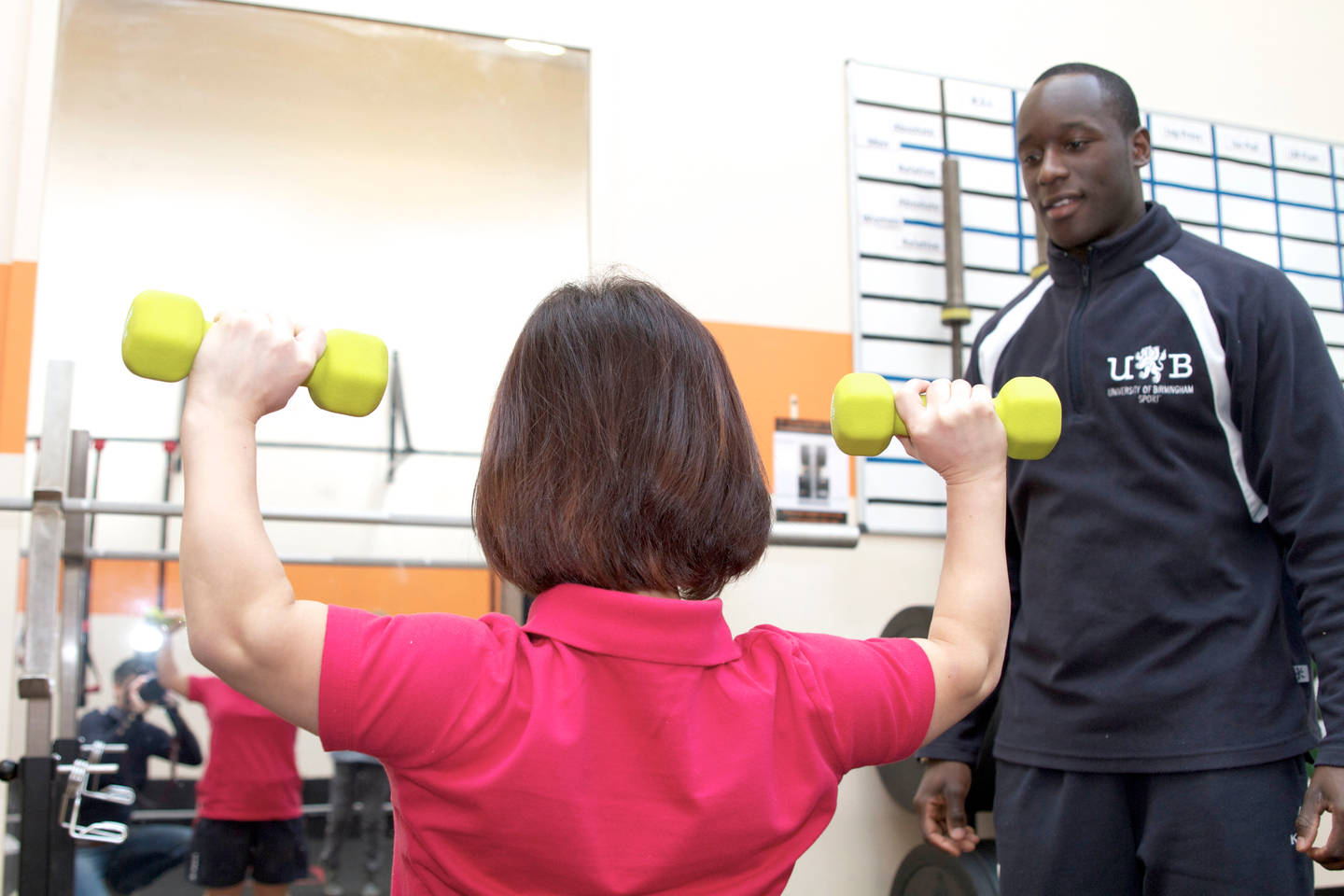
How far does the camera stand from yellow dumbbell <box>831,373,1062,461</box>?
828 millimetres

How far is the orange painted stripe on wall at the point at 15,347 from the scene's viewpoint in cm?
186

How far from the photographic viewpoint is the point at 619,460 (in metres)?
0.74

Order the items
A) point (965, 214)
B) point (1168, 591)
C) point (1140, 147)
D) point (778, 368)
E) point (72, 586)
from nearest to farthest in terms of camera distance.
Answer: point (1168, 591) → point (1140, 147) → point (72, 586) → point (778, 368) → point (965, 214)

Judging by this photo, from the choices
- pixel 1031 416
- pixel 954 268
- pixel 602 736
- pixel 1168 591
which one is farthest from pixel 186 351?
pixel 954 268

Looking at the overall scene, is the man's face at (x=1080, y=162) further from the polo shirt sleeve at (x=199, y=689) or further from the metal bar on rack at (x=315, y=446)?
the polo shirt sleeve at (x=199, y=689)

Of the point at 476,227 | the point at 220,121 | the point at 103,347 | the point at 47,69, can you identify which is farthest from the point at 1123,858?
the point at 47,69

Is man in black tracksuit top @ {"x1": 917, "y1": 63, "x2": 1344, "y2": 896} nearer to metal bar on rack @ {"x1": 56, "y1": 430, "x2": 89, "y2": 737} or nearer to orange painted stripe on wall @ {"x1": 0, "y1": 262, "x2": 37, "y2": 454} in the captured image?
metal bar on rack @ {"x1": 56, "y1": 430, "x2": 89, "y2": 737}

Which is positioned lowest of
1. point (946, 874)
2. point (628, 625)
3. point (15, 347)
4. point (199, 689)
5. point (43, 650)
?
point (946, 874)

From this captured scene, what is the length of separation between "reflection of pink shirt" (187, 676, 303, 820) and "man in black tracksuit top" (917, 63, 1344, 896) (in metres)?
1.17

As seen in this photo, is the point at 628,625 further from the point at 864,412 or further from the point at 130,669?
the point at 130,669

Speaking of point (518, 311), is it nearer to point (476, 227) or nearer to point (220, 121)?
point (476, 227)

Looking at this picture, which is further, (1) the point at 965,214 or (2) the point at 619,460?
(1) the point at 965,214

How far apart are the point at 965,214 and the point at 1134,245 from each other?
109 centimetres

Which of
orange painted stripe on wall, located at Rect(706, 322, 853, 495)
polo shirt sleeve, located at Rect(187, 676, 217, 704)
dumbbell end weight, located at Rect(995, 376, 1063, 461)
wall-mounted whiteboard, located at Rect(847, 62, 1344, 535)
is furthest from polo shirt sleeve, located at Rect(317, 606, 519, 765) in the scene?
wall-mounted whiteboard, located at Rect(847, 62, 1344, 535)
